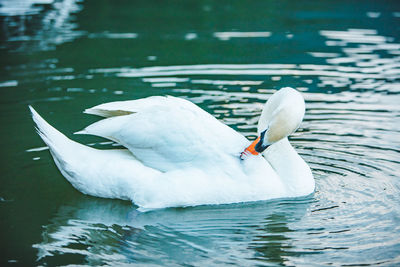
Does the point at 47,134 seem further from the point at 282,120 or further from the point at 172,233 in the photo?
the point at 282,120

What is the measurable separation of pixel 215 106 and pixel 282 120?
10.4ft

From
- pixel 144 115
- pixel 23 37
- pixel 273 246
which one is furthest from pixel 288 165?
pixel 23 37

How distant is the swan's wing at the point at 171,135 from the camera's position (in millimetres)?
5758

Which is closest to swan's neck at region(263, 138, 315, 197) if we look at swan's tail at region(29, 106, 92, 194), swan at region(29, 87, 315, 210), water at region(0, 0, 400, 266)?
swan at region(29, 87, 315, 210)

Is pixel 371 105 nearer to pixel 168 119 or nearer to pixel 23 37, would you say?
pixel 168 119

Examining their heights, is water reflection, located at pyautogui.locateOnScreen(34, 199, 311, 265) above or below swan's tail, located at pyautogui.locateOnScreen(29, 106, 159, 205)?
below

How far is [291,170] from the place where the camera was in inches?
235

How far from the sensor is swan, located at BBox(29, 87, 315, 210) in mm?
5738

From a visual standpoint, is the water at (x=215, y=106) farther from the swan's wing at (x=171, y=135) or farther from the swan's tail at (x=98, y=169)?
the swan's wing at (x=171, y=135)

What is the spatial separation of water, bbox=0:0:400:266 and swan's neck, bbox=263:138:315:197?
0.13 meters

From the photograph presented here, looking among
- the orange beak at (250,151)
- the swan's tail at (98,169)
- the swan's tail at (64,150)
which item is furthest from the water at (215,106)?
the orange beak at (250,151)

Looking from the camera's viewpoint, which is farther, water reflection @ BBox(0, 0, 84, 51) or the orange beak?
water reflection @ BBox(0, 0, 84, 51)

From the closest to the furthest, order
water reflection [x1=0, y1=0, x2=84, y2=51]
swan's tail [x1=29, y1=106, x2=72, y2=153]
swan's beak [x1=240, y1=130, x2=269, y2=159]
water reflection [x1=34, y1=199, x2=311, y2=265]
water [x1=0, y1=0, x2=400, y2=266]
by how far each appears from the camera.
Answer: water reflection [x1=34, y1=199, x2=311, y2=265]
water [x1=0, y1=0, x2=400, y2=266]
swan's beak [x1=240, y1=130, x2=269, y2=159]
swan's tail [x1=29, y1=106, x2=72, y2=153]
water reflection [x1=0, y1=0, x2=84, y2=51]

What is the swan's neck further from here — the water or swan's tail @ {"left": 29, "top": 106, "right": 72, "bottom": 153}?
swan's tail @ {"left": 29, "top": 106, "right": 72, "bottom": 153}
